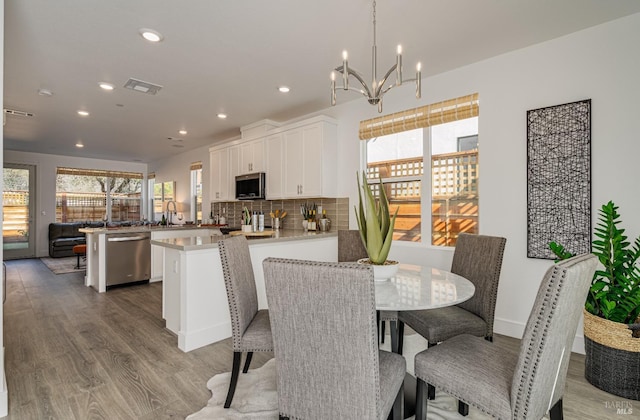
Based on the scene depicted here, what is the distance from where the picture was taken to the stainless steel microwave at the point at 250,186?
187 inches

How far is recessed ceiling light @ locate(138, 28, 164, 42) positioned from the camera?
A: 244 cm

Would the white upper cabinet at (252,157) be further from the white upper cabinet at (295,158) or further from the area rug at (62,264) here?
the area rug at (62,264)

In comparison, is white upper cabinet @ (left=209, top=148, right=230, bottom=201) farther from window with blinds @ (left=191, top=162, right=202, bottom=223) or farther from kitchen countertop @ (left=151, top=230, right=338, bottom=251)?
kitchen countertop @ (left=151, top=230, right=338, bottom=251)

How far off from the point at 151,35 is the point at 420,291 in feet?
8.80

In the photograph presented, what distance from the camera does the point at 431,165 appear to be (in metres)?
3.46

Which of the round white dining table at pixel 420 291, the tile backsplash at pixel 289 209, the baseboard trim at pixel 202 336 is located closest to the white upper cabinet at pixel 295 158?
the tile backsplash at pixel 289 209

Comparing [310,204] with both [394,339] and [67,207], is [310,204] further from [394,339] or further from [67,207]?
[67,207]

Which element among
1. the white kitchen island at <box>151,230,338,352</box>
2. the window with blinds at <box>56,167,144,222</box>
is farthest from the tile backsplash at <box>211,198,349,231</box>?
the window with blinds at <box>56,167,144,222</box>

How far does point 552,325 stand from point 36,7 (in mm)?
3379

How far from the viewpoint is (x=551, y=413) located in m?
1.34

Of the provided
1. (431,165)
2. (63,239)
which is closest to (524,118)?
(431,165)

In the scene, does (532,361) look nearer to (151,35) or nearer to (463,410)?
(463,410)

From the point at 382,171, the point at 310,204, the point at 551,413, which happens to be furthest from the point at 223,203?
the point at 551,413

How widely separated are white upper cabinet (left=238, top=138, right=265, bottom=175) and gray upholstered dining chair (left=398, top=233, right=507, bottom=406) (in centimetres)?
332
